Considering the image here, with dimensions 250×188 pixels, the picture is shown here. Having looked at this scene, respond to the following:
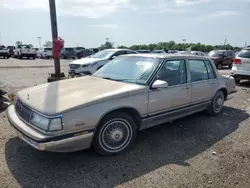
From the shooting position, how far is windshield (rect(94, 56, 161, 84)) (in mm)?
4166

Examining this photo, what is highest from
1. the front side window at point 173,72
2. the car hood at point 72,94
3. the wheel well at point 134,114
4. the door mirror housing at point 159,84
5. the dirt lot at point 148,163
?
the front side window at point 173,72

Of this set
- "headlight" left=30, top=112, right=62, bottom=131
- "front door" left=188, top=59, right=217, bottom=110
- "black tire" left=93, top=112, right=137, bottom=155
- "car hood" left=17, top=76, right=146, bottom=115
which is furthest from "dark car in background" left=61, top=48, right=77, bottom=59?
"headlight" left=30, top=112, right=62, bottom=131

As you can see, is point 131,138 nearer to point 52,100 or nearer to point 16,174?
point 52,100

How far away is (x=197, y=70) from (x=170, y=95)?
1210 mm

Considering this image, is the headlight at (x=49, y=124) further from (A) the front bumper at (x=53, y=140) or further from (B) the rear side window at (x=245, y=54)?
(B) the rear side window at (x=245, y=54)

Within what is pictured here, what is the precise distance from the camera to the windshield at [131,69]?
4.17 metres

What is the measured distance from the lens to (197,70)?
5.09 metres

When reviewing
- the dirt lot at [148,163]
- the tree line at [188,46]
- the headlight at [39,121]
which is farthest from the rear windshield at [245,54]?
the tree line at [188,46]

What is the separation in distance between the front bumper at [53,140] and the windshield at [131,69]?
1383 mm

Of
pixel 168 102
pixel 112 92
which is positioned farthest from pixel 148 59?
pixel 112 92

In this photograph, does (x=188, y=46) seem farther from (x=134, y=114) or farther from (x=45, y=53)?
(x=134, y=114)

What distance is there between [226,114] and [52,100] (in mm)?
4378

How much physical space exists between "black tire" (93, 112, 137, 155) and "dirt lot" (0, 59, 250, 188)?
135 mm

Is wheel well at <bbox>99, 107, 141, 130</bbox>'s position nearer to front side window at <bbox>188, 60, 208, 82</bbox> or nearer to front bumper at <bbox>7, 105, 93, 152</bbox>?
front bumper at <bbox>7, 105, 93, 152</bbox>
